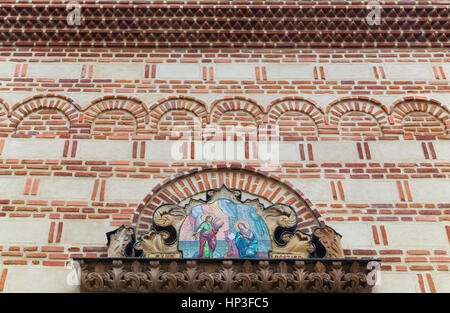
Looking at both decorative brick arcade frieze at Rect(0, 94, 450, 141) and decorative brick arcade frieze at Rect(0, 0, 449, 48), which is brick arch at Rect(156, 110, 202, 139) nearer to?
decorative brick arcade frieze at Rect(0, 94, 450, 141)

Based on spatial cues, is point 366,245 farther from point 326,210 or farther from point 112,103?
point 112,103

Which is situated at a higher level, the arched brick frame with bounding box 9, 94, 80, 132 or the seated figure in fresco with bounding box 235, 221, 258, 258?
the arched brick frame with bounding box 9, 94, 80, 132

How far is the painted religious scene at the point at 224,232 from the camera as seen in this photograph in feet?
15.8

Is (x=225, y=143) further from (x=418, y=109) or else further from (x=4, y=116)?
(x=4, y=116)

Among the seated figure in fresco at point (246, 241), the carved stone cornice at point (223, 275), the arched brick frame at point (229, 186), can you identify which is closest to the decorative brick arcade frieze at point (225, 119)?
the arched brick frame at point (229, 186)

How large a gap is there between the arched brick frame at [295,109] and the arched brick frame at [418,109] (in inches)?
33.0

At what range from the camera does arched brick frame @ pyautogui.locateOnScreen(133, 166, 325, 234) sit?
5180 mm

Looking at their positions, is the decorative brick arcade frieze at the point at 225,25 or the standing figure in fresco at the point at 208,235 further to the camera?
the decorative brick arcade frieze at the point at 225,25

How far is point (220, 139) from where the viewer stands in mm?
5766

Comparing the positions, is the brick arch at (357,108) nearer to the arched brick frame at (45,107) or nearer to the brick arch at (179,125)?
the brick arch at (179,125)

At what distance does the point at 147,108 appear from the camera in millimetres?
5965

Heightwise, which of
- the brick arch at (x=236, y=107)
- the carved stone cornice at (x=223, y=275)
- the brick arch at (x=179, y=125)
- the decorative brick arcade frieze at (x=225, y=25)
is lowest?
the carved stone cornice at (x=223, y=275)

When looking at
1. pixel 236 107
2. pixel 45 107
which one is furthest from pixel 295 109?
pixel 45 107

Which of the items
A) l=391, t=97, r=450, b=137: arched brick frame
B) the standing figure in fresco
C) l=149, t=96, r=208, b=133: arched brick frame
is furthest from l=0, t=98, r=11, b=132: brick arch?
l=391, t=97, r=450, b=137: arched brick frame
